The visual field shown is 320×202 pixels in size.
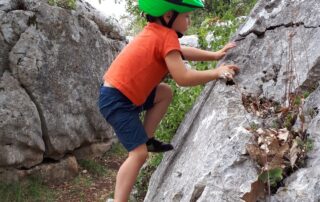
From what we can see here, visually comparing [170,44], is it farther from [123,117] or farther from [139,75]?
[123,117]

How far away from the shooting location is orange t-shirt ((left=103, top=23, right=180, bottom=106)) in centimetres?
337

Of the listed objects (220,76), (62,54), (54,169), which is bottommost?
(54,169)

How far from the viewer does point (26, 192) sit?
6.55 metres

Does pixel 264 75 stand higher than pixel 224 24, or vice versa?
pixel 264 75

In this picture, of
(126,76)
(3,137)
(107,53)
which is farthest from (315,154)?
(107,53)

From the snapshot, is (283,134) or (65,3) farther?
(65,3)

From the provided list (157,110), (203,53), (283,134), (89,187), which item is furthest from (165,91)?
(89,187)

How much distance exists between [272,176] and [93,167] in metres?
5.38

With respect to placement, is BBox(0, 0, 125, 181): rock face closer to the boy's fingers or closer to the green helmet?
the green helmet

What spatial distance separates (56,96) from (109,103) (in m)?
3.84

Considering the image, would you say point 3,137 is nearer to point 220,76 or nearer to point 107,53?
point 107,53

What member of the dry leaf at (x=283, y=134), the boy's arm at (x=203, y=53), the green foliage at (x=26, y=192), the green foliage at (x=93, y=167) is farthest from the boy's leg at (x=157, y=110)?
the green foliage at (x=93, y=167)

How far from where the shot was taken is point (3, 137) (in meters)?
6.50

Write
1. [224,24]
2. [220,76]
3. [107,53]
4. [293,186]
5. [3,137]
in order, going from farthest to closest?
1. [107,53]
2. [3,137]
3. [224,24]
4. [220,76]
5. [293,186]
